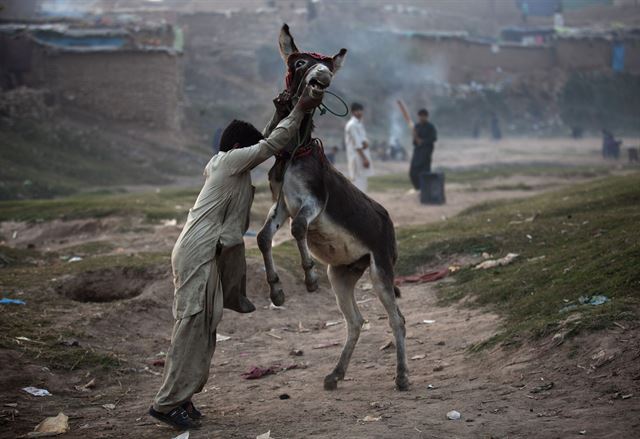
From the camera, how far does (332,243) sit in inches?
279

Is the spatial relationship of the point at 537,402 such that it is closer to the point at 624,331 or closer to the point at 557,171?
the point at 624,331

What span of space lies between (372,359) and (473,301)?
6.05 feet

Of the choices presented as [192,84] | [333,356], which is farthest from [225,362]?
[192,84]

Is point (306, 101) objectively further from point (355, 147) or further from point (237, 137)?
point (355, 147)

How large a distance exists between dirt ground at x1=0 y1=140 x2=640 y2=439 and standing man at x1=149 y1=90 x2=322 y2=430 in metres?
0.37

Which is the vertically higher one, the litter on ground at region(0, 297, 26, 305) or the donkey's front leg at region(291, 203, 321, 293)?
the donkey's front leg at region(291, 203, 321, 293)

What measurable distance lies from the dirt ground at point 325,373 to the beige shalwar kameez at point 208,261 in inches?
17.1

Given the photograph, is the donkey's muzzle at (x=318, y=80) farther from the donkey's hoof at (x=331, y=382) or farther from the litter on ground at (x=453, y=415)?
the litter on ground at (x=453, y=415)

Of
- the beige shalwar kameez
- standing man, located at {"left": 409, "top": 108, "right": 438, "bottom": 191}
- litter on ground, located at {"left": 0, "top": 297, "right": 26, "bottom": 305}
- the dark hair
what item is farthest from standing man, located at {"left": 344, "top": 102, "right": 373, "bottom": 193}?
the beige shalwar kameez

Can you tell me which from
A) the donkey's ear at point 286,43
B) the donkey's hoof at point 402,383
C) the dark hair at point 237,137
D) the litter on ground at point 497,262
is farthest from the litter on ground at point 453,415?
the litter on ground at point 497,262

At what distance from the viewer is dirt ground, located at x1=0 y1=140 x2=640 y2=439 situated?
5730mm

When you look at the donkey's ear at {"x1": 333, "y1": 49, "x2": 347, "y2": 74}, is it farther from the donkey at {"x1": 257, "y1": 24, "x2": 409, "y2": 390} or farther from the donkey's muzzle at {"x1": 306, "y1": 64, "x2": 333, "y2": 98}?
the donkey's muzzle at {"x1": 306, "y1": 64, "x2": 333, "y2": 98}

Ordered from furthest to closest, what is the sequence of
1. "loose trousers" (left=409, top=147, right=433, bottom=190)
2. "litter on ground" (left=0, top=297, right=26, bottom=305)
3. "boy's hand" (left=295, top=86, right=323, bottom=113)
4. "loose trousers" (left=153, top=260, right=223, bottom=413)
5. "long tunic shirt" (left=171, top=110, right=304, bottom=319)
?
"loose trousers" (left=409, top=147, right=433, bottom=190)
"litter on ground" (left=0, top=297, right=26, bottom=305)
"boy's hand" (left=295, top=86, right=323, bottom=113)
"long tunic shirt" (left=171, top=110, right=304, bottom=319)
"loose trousers" (left=153, top=260, right=223, bottom=413)

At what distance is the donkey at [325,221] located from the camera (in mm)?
6621
